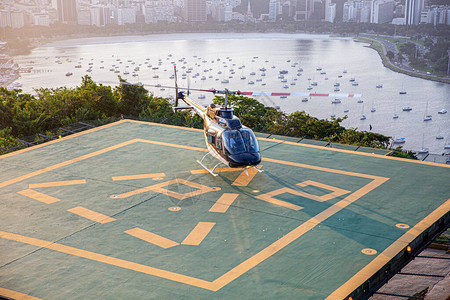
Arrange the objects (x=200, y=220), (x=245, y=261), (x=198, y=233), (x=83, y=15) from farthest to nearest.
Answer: (x=83, y=15) < (x=200, y=220) < (x=198, y=233) < (x=245, y=261)

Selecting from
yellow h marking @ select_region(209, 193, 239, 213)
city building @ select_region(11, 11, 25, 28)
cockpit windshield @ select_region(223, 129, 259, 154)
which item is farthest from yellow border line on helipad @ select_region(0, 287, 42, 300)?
city building @ select_region(11, 11, 25, 28)

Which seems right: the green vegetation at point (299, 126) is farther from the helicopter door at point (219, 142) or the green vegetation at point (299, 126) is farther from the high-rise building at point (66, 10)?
the high-rise building at point (66, 10)

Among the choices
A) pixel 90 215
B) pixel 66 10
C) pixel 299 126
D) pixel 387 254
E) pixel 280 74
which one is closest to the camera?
pixel 387 254

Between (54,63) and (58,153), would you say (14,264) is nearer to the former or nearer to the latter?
(58,153)

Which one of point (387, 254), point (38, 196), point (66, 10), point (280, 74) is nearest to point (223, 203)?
point (387, 254)

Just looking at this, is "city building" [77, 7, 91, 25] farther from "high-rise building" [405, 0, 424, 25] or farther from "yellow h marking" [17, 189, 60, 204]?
"yellow h marking" [17, 189, 60, 204]

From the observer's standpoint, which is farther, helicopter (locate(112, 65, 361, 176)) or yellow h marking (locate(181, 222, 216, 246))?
helicopter (locate(112, 65, 361, 176))

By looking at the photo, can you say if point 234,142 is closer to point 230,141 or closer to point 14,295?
point 230,141
